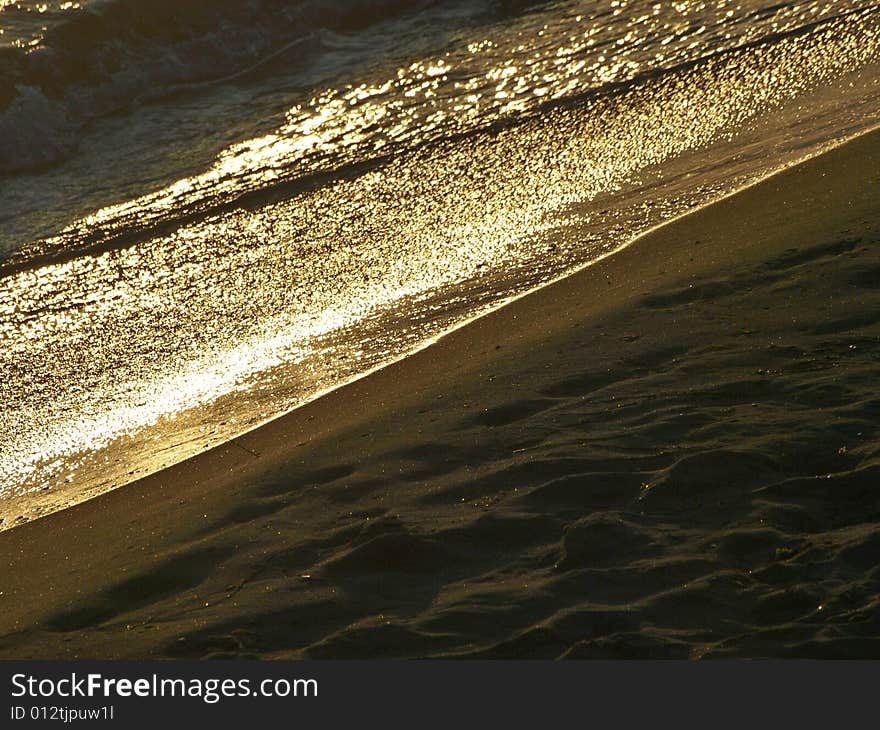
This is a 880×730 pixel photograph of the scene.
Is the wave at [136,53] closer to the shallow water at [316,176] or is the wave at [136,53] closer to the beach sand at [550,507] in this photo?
the shallow water at [316,176]

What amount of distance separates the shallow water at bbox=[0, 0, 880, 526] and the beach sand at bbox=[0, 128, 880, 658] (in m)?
0.54

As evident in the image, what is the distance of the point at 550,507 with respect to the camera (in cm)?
357

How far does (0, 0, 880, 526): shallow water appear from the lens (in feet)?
16.9

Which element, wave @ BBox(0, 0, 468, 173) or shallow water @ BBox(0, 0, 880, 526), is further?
wave @ BBox(0, 0, 468, 173)

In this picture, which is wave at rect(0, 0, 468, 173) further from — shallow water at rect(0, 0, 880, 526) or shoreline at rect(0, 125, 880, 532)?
shoreline at rect(0, 125, 880, 532)

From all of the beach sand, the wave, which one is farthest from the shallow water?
the beach sand

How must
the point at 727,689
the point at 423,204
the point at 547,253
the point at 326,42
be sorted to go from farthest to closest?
the point at 326,42 → the point at 423,204 → the point at 547,253 → the point at 727,689

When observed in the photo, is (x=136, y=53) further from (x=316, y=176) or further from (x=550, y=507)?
(x=550, y=507)

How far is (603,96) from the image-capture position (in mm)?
7801

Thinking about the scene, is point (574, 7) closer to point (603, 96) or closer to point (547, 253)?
point (603, 96)

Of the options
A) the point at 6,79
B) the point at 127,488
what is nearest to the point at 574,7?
the point at 6,79

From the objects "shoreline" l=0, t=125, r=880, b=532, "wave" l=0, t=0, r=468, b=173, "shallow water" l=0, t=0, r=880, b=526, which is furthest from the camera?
"wave" l=0, t=0, r=468, b=173

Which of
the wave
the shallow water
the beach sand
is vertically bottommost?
the beach sand

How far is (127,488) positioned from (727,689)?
2.45m
